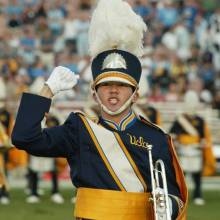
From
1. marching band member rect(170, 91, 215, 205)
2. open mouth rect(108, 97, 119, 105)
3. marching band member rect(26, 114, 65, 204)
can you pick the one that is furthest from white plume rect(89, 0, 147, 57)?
marching band member rect(170, 91, 215, 205)

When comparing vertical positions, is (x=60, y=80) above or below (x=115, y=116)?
above

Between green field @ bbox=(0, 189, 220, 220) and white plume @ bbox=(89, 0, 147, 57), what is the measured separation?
24.9ft

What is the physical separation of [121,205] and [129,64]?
815 mm

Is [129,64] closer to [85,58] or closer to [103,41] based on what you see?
[103,41]

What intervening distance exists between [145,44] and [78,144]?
634 inches

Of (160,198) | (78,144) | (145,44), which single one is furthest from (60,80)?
(145,44)

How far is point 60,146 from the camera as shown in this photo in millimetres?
5727

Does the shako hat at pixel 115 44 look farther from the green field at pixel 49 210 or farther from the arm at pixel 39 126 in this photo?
the green field at pixel 49 210

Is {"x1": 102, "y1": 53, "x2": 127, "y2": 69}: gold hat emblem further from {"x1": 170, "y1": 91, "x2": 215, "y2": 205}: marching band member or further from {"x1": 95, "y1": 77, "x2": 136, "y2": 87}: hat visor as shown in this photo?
{"x1": 170, "y1": 91, "x2": 215, "y2": 205}: marching band member

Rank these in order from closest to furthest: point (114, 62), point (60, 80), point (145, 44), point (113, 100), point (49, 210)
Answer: point (60, 80) < point (113, 100) < point (114, 62) < point (49, 210) < point (145, 44)

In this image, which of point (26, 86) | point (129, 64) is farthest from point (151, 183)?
point (26, 86)

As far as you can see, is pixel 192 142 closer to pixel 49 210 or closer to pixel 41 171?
pixel 41 171

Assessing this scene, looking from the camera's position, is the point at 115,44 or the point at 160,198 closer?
the point at 160,198

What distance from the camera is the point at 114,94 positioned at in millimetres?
5816
